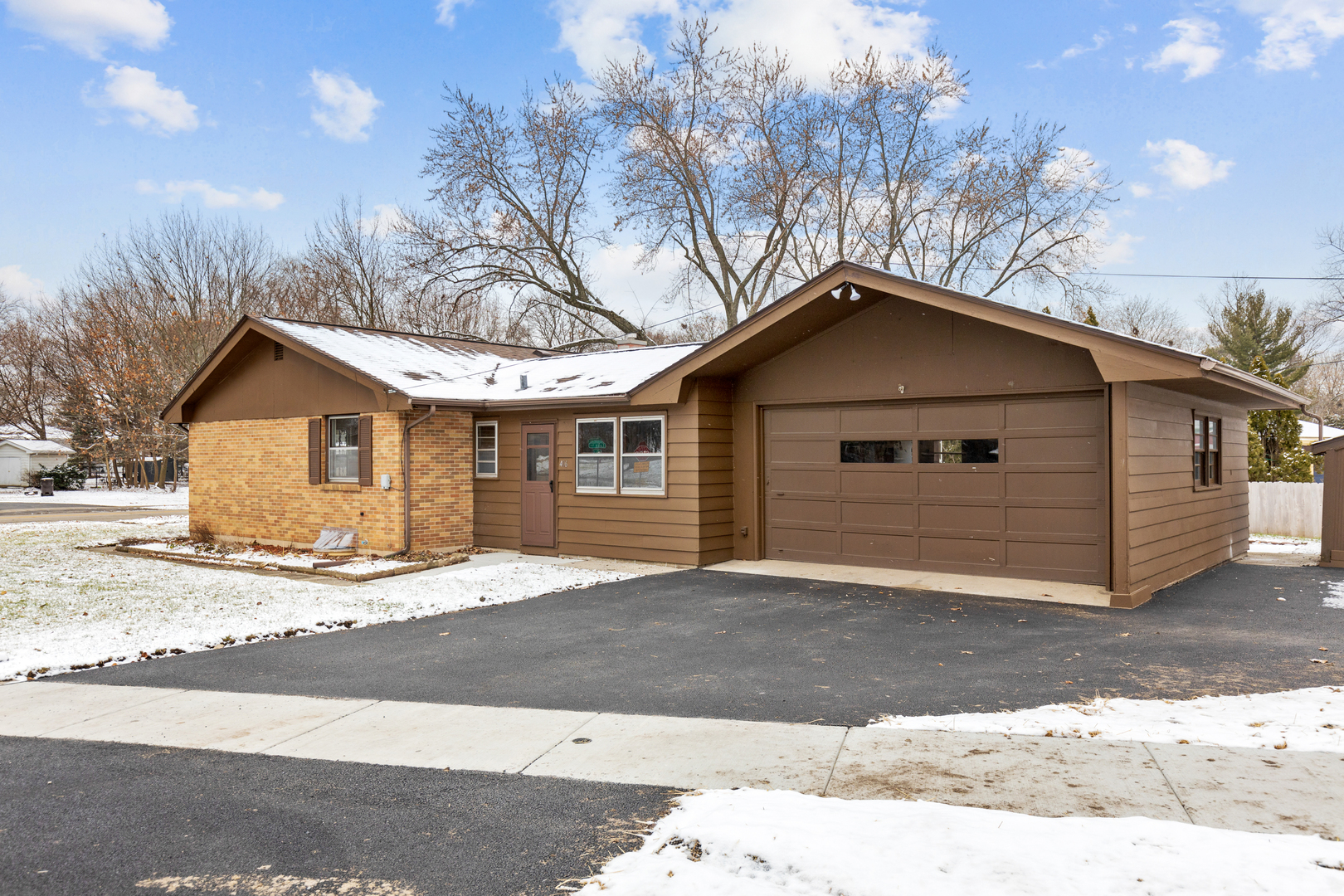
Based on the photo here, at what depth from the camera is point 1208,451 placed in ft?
38.9

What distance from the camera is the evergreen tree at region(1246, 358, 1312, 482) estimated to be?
19.4 m

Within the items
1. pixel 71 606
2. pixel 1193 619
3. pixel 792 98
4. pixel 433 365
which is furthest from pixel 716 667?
pixel 792 98

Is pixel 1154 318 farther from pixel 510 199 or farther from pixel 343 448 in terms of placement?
pixel 343 448

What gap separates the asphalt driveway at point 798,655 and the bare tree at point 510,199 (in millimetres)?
20357

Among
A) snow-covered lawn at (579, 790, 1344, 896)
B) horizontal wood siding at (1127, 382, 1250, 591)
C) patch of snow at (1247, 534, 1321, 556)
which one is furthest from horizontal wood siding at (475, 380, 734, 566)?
patch of snow at (1247, 534, 1321, 556)

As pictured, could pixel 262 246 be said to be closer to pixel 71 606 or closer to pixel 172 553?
pixel 172 553

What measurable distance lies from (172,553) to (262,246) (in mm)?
Answer: 25109

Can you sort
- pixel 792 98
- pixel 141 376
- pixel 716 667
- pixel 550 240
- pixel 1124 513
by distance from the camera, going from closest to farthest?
pixel 716 667 < pixel 1124 513 < pixel 792 98 < pixel 550 240 < pixel 141 376

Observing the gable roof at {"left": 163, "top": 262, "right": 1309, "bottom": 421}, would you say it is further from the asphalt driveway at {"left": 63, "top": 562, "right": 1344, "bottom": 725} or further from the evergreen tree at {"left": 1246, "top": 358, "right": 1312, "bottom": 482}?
the evergreen tree at {"left": 1246, "top": 358, "right": 1312, "bottom": 482}

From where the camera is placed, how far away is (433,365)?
14898 millimetres

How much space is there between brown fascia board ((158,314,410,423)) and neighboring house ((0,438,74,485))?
113ft

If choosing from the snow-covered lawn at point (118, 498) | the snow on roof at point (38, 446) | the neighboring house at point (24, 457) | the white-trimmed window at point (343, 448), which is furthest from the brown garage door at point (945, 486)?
the neighboring house at point (24, 457)

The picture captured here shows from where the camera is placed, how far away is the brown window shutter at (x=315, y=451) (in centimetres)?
1390

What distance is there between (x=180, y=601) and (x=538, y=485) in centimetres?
532
